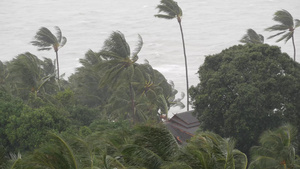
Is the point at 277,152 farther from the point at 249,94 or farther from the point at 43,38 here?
the point at 43,38

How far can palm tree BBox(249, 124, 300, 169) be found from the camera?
51.3ft

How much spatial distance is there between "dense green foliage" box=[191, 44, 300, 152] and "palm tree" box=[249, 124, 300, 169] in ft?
19.4

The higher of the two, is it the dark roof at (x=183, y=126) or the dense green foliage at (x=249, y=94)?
the dense green foliage at (x=249, y=94)

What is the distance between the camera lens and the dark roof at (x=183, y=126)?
29.8m

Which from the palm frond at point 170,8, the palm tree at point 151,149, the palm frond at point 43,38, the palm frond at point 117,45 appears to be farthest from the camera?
the palm frond at point 170,8

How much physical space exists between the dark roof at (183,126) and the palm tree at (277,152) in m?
12.5

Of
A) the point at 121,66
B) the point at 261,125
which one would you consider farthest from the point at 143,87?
the point at 261,125

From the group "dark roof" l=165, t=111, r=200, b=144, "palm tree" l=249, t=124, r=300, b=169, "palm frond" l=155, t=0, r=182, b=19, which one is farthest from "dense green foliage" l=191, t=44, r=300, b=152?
"palm frond" l=155, t=0, r=182, b=19

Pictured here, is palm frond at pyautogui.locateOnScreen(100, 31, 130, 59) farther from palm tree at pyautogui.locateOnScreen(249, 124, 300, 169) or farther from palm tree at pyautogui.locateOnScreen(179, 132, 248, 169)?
palm tree at pyautogui.locateOnScreen(179, 132, 248, 169)

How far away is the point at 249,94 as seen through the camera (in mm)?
23141

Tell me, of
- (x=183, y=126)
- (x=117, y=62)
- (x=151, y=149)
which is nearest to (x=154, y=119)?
(x=117, y=62)

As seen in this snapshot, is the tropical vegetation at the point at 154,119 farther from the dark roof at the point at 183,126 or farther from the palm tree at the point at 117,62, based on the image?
the dark roof at the point at 183,126

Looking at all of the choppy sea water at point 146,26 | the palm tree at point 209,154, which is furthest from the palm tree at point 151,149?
the choppy sea water at point 146,26

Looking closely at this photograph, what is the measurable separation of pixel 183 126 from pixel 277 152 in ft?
47.2
